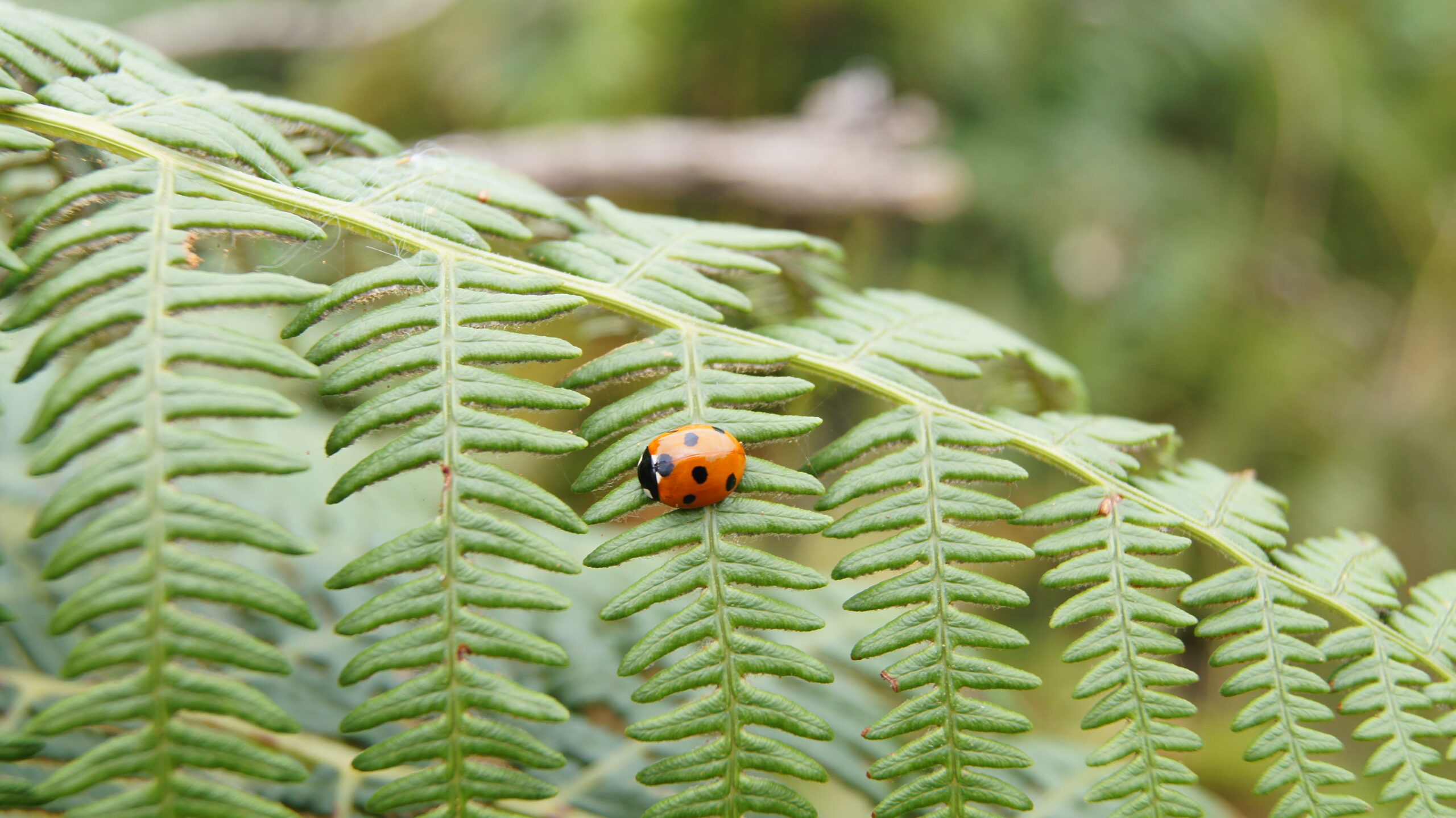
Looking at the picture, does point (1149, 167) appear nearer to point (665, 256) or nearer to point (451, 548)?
point (665, 256)

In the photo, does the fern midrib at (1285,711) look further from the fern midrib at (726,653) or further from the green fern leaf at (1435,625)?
the fern midrib at (726,653)

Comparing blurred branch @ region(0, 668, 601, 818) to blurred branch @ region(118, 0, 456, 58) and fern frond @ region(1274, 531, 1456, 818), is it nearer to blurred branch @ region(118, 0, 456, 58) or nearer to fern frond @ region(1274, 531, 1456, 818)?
fern frond @ region(1274, 531, 1456, 818)

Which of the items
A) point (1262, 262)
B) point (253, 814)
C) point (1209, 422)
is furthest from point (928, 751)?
point (1262, 262)

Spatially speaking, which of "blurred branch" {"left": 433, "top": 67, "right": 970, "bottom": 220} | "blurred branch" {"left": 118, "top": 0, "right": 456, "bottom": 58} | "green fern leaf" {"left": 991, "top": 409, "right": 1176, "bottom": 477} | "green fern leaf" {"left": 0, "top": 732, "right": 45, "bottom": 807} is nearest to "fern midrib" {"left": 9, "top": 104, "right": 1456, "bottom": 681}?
"green fern leaf" {"left": 991, "top": 409, "right": 1176, "bottom": 477}

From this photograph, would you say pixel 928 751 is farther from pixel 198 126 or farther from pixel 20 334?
pixel 20 334

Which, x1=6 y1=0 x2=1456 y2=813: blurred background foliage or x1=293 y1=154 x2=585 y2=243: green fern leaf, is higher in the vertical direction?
x1=6 y1=0 x2=1456 y2=813: blurred background foliage


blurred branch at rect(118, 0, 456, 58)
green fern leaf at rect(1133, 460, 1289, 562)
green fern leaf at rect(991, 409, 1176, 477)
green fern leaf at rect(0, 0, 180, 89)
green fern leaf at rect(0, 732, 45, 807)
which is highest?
blurred branch at rect(118, 0, 456, 58)

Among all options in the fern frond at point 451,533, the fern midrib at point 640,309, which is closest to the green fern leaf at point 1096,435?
the fern midrib at point 640,309
